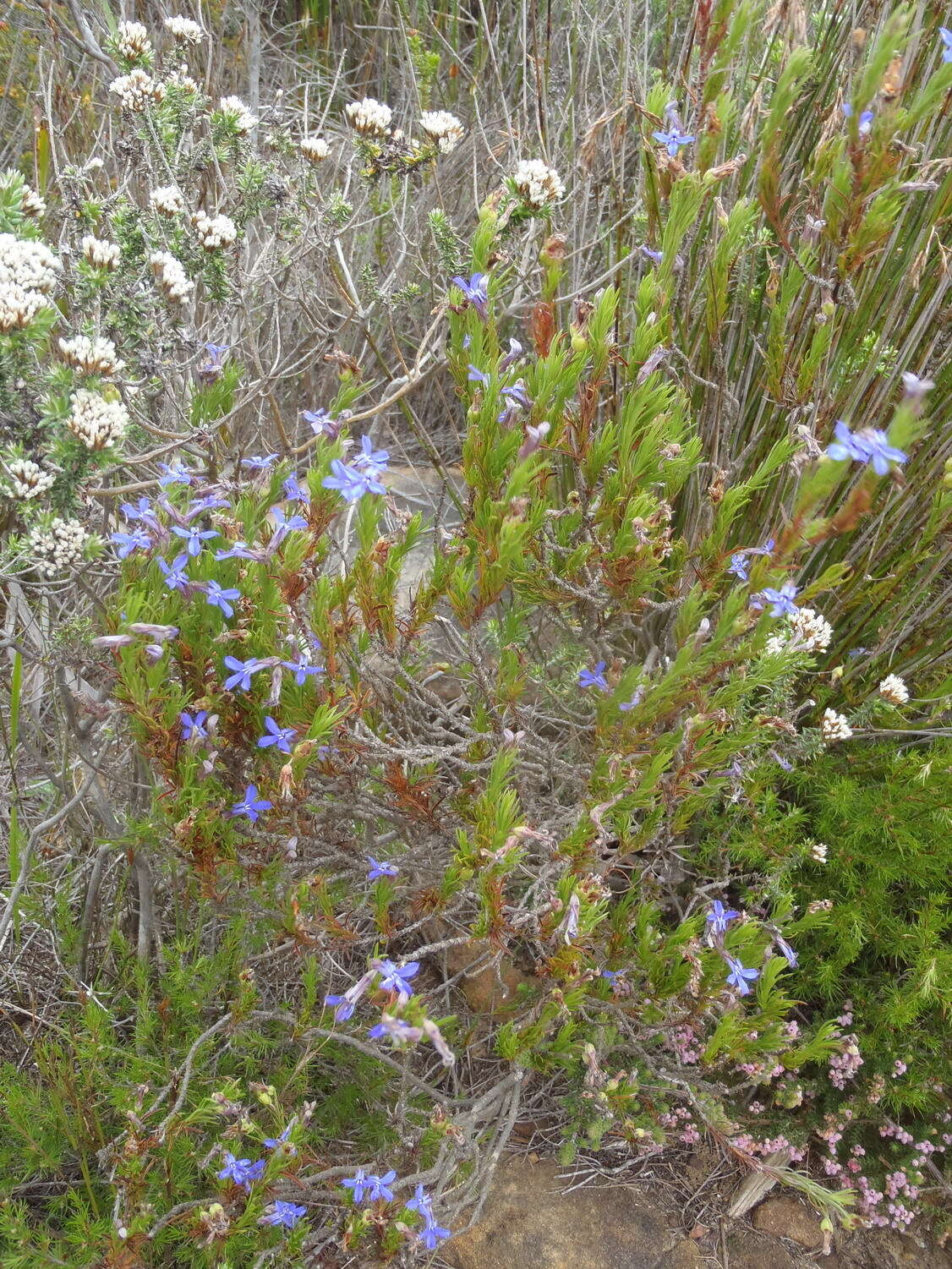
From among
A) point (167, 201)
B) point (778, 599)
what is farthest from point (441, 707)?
point (167, 201)

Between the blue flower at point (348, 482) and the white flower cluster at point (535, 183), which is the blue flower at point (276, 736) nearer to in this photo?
the blue flower at point (348, 482)

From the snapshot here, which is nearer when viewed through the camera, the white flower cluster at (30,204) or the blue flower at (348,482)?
the blue flower at (348,482)

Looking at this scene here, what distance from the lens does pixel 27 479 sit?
1.64 metres

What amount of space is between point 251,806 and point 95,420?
2.68 feet

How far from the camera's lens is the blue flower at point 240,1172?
1856 millimetres

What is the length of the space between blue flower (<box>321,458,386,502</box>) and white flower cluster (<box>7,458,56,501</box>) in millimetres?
497

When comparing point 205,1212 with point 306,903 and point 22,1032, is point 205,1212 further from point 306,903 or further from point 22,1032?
→ point 22,1032

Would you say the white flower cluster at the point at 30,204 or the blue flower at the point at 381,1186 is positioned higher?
the white flower cluster at the point at 30,204

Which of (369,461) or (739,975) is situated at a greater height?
(369,461)

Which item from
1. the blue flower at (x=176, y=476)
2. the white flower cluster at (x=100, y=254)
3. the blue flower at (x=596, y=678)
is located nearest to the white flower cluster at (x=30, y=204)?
the white flower cluster at (x=100, y=254)

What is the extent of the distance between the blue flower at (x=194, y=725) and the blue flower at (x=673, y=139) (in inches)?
58.7

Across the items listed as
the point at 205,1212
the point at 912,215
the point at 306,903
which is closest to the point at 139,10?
the point at 912,215

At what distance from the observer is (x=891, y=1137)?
2.55m

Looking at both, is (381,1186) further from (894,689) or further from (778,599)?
(894,689)
